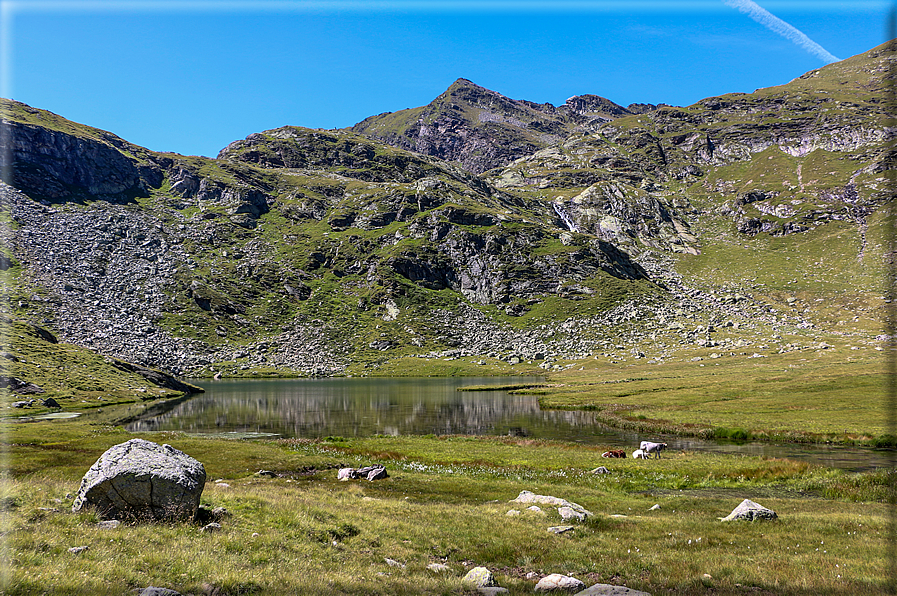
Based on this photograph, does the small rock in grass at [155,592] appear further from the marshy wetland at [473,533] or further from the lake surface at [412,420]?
the lake surface at [412,420]

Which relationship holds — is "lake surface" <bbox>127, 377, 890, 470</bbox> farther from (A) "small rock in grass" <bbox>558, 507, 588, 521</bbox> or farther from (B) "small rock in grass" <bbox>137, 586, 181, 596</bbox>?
(B) "small rock in grass" <bbox>137, 586, 181, 596</bbox>

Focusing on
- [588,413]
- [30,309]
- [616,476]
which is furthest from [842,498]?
[30,309]

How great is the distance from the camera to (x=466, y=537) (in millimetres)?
20594

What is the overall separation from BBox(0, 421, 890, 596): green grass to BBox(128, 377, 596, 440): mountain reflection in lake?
99.8ft

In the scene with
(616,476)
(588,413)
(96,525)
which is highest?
(96,525)

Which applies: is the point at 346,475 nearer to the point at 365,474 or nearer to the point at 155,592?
the point at 365,474

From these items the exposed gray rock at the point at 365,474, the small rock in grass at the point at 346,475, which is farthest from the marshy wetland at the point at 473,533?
the small rock in grass at the point at 346,475

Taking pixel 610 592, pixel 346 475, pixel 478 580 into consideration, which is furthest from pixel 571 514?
pixel 346 475

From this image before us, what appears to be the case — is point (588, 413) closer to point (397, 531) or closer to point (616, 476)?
point (616, 476)

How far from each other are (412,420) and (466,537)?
63118 mm

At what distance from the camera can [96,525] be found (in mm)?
15406

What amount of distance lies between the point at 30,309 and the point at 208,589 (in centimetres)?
24827

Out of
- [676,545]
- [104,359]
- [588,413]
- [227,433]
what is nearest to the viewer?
[676,545]

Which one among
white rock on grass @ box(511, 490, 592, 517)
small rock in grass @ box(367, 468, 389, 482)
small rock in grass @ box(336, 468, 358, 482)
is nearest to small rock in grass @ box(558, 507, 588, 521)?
white rock on grass @ box(511, 490, 592, 517)
